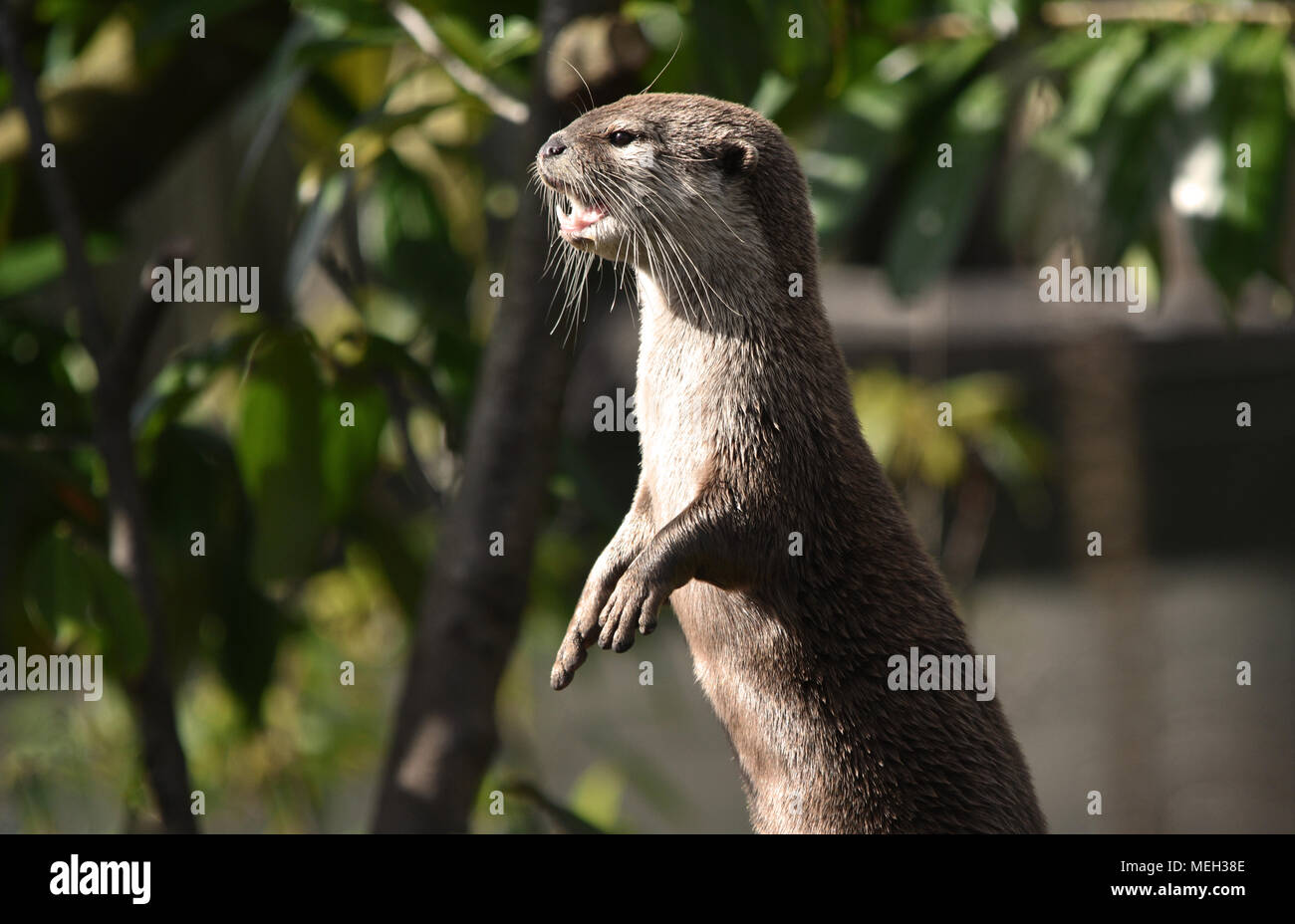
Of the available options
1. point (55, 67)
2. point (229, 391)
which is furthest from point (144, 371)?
point (55, 67)

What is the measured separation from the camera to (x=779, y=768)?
138cm

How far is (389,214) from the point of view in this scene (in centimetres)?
312

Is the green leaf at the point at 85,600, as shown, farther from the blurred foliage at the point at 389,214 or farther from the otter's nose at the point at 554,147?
the otter's nose at the point at 554,147

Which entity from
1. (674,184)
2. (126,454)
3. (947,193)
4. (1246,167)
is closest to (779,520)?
(674,184)

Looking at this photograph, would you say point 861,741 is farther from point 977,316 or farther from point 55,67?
point 977,316

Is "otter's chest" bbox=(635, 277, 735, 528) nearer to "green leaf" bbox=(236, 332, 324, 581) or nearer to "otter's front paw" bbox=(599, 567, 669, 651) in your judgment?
"otter's front paw" bbox=(599, 567, 669, 651)

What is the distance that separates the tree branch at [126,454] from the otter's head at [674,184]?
1394 millimetres

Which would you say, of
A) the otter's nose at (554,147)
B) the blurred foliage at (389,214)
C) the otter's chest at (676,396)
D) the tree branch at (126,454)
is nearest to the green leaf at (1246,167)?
the blurred foliage at (389,214)

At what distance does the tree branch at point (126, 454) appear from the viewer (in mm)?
2393

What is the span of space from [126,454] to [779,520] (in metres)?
1.63

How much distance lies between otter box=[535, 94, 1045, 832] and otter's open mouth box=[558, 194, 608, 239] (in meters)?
0.08

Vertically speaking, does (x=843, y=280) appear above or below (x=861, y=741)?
above

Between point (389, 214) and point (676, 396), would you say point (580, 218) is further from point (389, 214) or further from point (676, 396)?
point (389, 214)
